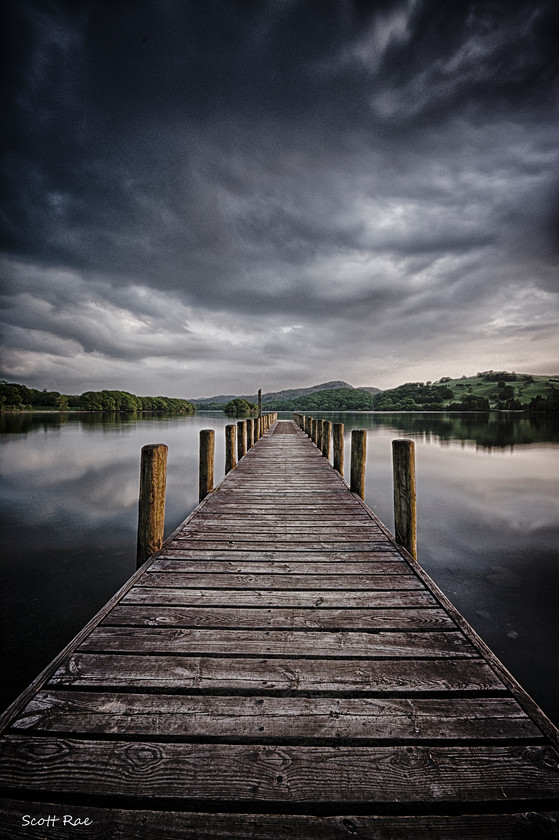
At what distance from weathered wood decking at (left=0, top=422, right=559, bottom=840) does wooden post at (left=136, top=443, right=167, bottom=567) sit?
2.79ft

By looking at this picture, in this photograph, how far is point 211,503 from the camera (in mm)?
5367

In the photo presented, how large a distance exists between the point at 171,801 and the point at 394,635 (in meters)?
1.57

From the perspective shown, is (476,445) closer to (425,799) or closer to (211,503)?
(211,503)

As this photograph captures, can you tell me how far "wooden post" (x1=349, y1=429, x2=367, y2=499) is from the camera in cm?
589

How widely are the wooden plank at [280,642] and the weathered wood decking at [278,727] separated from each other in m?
0.01

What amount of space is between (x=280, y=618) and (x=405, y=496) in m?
2.21

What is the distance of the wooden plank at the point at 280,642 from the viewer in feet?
6.95

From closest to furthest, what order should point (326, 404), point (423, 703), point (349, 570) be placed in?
point (423, 703) < point (349, 570) < point (326, 404)

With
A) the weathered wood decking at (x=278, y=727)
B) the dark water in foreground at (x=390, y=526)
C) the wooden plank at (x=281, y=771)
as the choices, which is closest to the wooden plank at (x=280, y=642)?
the weathered wood decking at (x=278, y=727)

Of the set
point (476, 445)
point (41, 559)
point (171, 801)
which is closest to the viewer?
point (171, 801)

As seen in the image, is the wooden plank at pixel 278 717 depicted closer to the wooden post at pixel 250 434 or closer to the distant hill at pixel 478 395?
the wooden post at pixel 250 434

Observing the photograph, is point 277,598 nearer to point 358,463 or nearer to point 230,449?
point 358,463

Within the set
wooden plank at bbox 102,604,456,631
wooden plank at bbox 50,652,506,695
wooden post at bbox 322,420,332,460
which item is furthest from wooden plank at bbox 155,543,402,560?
wooden post at bbox 322,420,332,460

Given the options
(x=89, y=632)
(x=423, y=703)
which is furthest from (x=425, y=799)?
(x=89, y=632)
